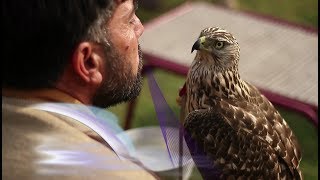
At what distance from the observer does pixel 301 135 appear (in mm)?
4887

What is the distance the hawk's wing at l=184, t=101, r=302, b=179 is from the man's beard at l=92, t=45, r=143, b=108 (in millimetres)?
713

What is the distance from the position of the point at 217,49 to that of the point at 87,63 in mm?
1125

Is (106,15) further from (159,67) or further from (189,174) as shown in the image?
(159,67)

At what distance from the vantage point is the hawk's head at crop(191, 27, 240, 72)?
2732 mm

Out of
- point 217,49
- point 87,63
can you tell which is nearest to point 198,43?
point 217,49

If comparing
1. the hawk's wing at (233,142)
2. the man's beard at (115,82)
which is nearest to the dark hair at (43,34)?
the man's beard at (115,82)

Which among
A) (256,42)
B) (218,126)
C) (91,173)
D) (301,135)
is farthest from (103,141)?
(301,135)

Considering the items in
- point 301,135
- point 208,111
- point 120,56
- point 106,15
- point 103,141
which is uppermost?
point 106,15

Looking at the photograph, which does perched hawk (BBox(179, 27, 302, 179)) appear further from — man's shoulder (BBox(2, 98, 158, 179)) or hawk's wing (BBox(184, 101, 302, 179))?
man's shoulder (BBox(2, 98, 158, 179))

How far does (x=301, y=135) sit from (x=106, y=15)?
11.3ft

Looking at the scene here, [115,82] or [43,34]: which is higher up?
[43,34]

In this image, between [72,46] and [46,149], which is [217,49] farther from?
[46,149]

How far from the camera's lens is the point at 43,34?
1.57m

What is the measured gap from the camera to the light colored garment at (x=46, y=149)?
1.55 m
